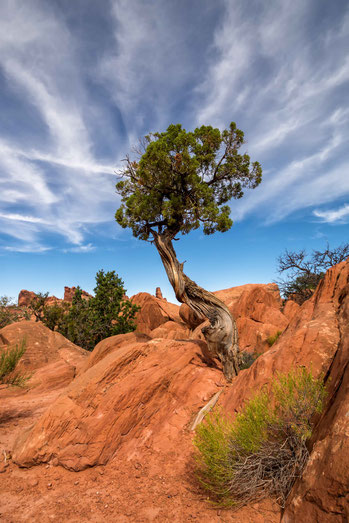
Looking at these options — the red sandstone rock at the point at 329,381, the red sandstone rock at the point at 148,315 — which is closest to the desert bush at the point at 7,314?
the red sandstone rock at the point at 148,315

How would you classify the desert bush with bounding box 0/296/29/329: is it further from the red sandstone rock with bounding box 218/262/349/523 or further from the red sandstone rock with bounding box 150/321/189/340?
the red sandstone rock with bounding box 218/262/349/523

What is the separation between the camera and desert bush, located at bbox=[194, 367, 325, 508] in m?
4.11

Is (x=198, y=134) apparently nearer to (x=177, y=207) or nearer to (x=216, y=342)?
(x=177, y=207)

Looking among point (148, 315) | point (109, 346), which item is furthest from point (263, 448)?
point (148, 315)

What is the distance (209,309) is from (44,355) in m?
15.7

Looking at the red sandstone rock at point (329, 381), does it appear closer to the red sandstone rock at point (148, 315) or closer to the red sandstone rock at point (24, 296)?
the red sandstone rock at point (148, 315)

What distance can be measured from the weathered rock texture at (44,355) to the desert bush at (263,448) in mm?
15294

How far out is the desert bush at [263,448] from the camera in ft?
13.5

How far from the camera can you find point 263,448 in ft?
14.3

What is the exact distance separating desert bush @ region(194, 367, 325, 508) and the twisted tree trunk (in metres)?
5.41

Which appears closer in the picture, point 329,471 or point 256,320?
point 329,471

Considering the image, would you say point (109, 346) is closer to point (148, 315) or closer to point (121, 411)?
point (121, 411)

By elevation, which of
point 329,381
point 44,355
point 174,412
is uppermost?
point 44,355

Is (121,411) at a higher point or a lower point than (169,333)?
lower
